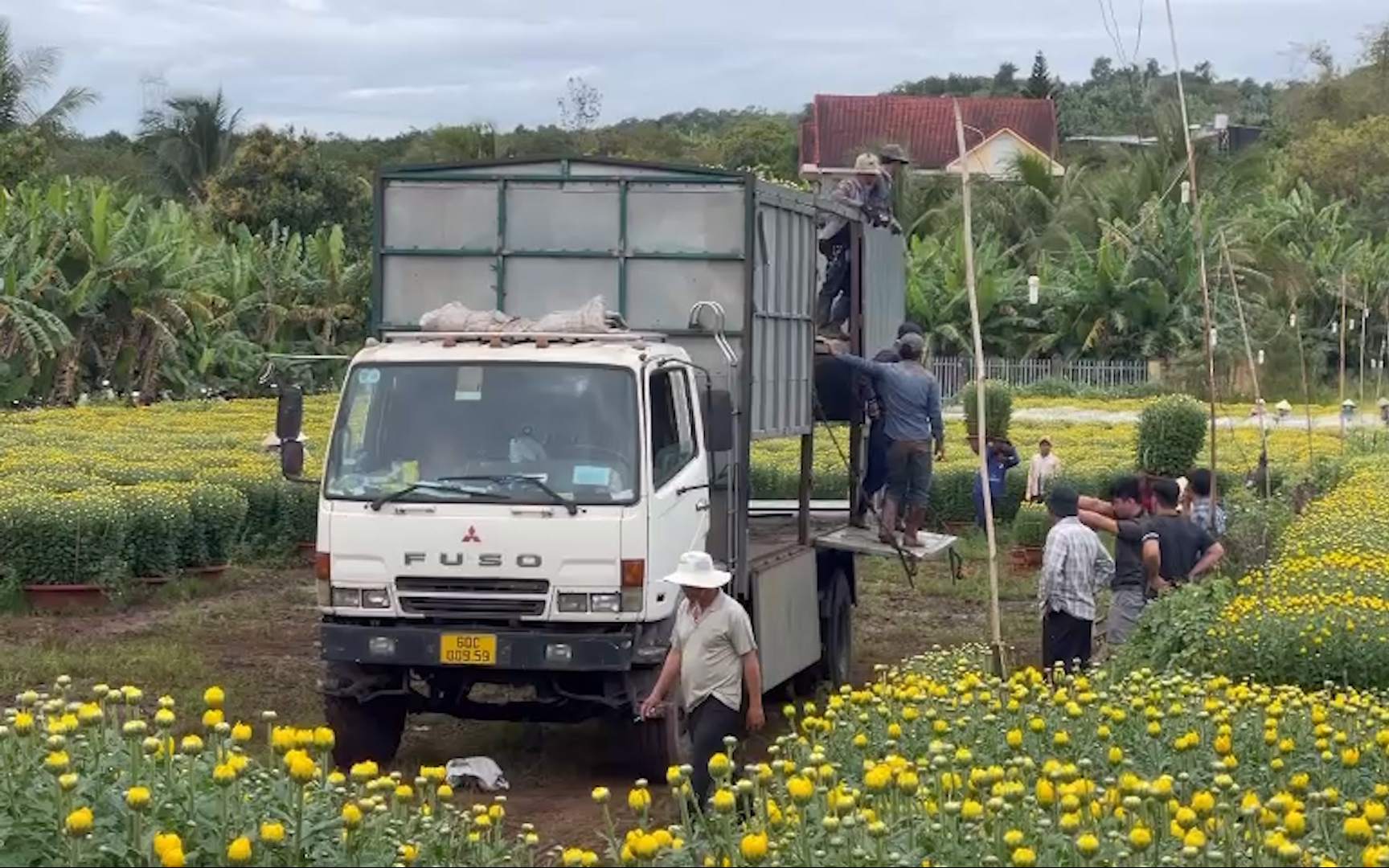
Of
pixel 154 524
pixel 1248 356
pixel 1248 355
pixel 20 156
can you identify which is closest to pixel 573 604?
pixel 1248 355

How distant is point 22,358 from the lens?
1305 inches

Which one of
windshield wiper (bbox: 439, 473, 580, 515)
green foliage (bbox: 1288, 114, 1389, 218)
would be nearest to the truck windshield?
windshield wiper (bbox: 439, 473, 580, 515)

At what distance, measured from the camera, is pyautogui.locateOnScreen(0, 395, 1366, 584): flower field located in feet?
58.3

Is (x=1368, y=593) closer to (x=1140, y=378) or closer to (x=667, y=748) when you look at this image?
(x=667, y=748)

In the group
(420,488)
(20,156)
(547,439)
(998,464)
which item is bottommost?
(998,464)

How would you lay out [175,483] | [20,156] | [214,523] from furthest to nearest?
[20,156], [175,483], [214,523]

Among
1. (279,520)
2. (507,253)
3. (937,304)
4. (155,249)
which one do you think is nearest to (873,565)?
(279,520)

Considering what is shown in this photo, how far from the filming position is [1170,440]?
27.0m

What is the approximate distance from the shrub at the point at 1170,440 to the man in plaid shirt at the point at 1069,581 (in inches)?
534

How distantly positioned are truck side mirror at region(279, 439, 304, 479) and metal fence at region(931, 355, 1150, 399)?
3541cm

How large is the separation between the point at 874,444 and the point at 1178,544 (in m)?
2.71

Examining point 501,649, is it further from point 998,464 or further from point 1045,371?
point 1045,371

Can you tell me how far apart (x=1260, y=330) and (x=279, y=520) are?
30.2 metres

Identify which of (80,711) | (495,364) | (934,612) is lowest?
(934,612)
